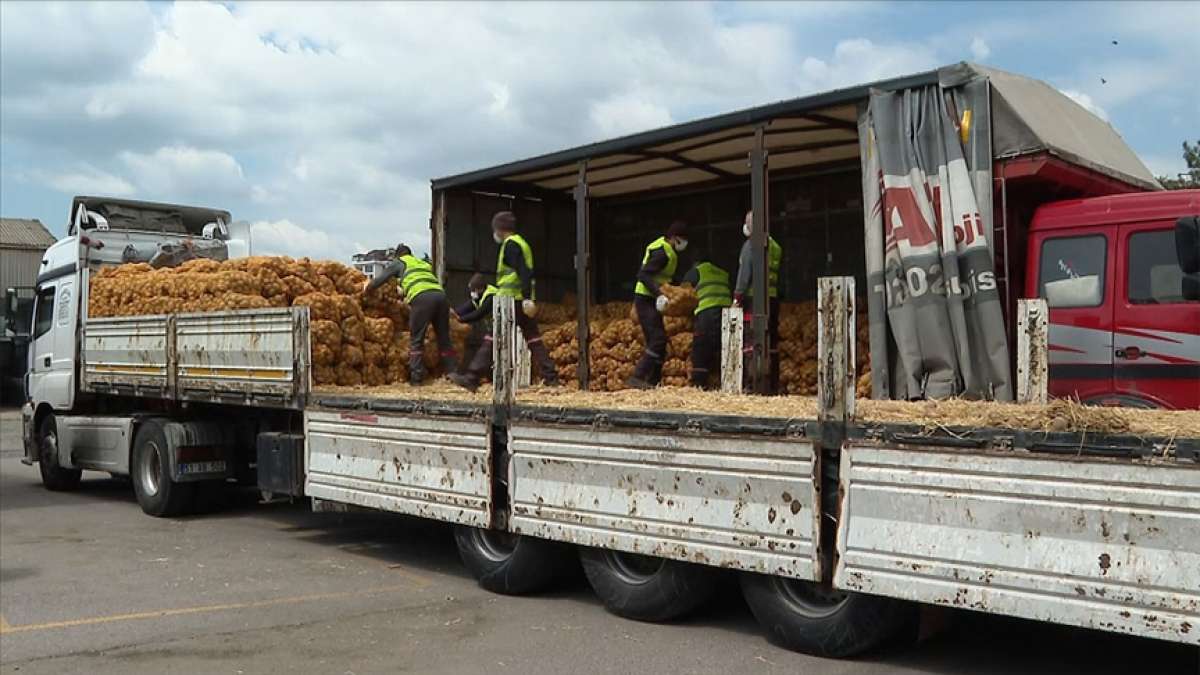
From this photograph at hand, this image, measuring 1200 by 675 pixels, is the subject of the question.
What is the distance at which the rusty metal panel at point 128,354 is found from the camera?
11.6 meters

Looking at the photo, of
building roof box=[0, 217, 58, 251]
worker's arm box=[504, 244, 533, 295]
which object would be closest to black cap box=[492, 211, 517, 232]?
worker's arm box=[504, 244, 533, 295]

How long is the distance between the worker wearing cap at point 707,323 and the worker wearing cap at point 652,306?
1.08 feet

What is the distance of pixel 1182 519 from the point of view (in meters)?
4.42

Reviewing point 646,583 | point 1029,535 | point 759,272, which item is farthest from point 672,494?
point 759,272

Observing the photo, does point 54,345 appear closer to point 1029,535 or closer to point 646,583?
point 646,583

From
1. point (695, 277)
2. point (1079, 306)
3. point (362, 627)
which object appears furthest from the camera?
point (695, 277)

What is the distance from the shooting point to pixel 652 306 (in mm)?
10805

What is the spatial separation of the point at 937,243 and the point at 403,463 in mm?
4163

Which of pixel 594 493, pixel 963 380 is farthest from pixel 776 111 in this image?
pixel 594 493

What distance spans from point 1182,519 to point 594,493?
3.31 meters

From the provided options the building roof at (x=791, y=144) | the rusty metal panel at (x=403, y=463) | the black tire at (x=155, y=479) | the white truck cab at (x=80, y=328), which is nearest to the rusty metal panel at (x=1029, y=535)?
the rusty metal panel at (x=403, y=463)

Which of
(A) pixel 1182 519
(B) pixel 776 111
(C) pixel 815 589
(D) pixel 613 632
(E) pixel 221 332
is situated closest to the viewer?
(A) pixel 1182 519

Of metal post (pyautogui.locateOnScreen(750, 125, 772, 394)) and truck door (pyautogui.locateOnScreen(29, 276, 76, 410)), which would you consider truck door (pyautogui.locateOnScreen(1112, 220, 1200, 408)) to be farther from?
truck door (pyautogui.locateOnScreen(29, 276, 76, 410))

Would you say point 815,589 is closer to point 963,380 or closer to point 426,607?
point 963,380
